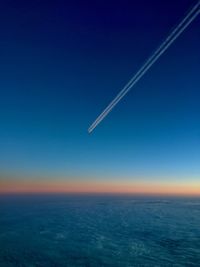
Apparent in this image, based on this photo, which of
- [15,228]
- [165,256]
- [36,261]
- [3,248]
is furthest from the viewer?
[15,228]

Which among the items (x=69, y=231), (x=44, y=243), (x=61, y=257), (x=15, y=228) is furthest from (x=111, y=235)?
(x=15, y=228)

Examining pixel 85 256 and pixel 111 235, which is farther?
pixel 111 235

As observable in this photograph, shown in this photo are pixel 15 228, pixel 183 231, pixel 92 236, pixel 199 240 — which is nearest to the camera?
pixel 199 240

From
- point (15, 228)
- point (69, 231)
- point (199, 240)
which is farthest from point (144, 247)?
point (15, 228)

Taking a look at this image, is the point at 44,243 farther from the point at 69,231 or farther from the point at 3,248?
the point at 69,231

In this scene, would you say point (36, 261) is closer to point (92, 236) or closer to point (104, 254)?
point (104, 254)

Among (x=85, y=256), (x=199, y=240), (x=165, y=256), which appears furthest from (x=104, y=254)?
(x=199, y=240)

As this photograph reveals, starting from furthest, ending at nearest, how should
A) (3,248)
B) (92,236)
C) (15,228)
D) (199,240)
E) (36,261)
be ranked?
(15,228) → (92,236) → (199,240) → (3,248) → (36,261)

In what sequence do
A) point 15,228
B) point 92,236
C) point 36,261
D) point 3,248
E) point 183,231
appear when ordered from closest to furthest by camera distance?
point 36,261, point 3,248, point 92,236, point 183,231, point 15,228

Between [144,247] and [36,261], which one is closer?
[36,261]
